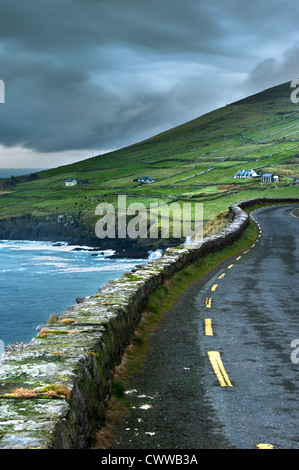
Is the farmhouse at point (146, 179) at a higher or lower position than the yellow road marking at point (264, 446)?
higher

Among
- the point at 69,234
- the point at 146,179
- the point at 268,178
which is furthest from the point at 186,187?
the point at 69,234

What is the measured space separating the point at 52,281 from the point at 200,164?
109 meters

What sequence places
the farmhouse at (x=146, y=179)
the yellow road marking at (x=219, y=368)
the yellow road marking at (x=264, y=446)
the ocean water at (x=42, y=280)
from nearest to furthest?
the yellow road marking at (x=264, y=446)
the yellow road marking at (x=219, y=368)
the ocean water at (x=42, y=280)
the farmhouse at (x=146, y=179)

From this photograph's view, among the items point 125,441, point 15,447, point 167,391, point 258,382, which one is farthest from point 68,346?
point 258,382

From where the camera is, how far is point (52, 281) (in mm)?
78625

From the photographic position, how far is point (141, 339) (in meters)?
12.5

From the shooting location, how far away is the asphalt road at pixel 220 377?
7316mm

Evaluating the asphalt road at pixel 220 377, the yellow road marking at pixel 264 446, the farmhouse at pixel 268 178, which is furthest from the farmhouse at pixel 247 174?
the yellow road marking at pixel 264 446

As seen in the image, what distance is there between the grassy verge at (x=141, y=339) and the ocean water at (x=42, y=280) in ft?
82.7

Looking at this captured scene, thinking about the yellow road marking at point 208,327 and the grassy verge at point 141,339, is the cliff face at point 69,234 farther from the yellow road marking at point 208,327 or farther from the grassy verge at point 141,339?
the yellow road marking at point 208,327

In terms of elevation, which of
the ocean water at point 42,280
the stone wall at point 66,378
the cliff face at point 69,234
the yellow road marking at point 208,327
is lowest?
the ocean water at point 42,280

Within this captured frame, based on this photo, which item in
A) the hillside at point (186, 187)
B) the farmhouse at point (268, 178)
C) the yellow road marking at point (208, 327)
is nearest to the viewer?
the yellow road marking at point (208, 327)

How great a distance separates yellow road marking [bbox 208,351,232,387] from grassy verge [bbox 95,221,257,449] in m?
1.55

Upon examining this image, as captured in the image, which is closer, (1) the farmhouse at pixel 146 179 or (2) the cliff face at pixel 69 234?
(2) the cliff face at pixel 69 234
